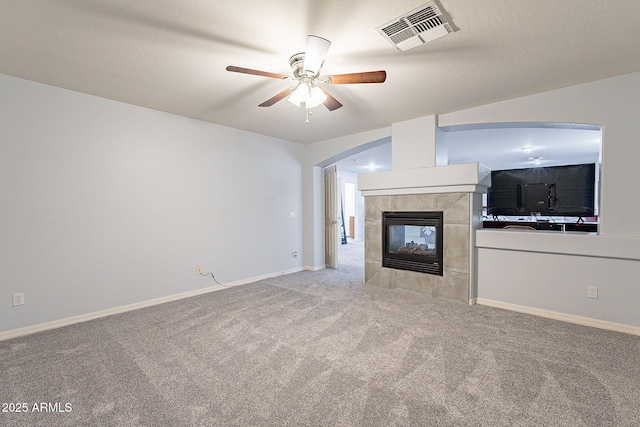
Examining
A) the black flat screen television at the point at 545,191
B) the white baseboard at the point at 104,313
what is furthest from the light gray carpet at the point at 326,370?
the black flat screen television at the point at 545,191

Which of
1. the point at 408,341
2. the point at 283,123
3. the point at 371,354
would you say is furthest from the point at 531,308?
the point at 283,123

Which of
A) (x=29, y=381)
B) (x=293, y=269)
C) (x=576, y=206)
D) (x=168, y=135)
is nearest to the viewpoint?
(x=29, y=381)

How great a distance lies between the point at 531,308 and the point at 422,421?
2465 mm

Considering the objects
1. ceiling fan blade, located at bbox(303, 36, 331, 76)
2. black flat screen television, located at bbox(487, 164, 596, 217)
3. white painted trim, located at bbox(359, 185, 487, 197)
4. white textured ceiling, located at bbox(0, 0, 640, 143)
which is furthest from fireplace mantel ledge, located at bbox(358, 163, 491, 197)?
ceiling fan blade, located at bbox(303, 36, 331, 76)

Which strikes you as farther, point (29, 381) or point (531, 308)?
point (531, 308)

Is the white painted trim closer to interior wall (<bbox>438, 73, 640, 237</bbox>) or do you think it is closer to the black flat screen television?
the black flat screen television

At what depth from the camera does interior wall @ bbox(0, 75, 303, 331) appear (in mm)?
2742

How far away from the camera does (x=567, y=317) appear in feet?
9.82

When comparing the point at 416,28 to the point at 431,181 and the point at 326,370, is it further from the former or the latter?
the point at 326,370

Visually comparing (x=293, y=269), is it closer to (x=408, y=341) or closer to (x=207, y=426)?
(x=408, y=341)

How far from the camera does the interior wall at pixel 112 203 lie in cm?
274

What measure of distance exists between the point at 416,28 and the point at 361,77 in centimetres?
49

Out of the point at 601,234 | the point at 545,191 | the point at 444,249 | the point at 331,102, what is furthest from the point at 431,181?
the point at 331,102

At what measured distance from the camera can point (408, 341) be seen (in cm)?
253
